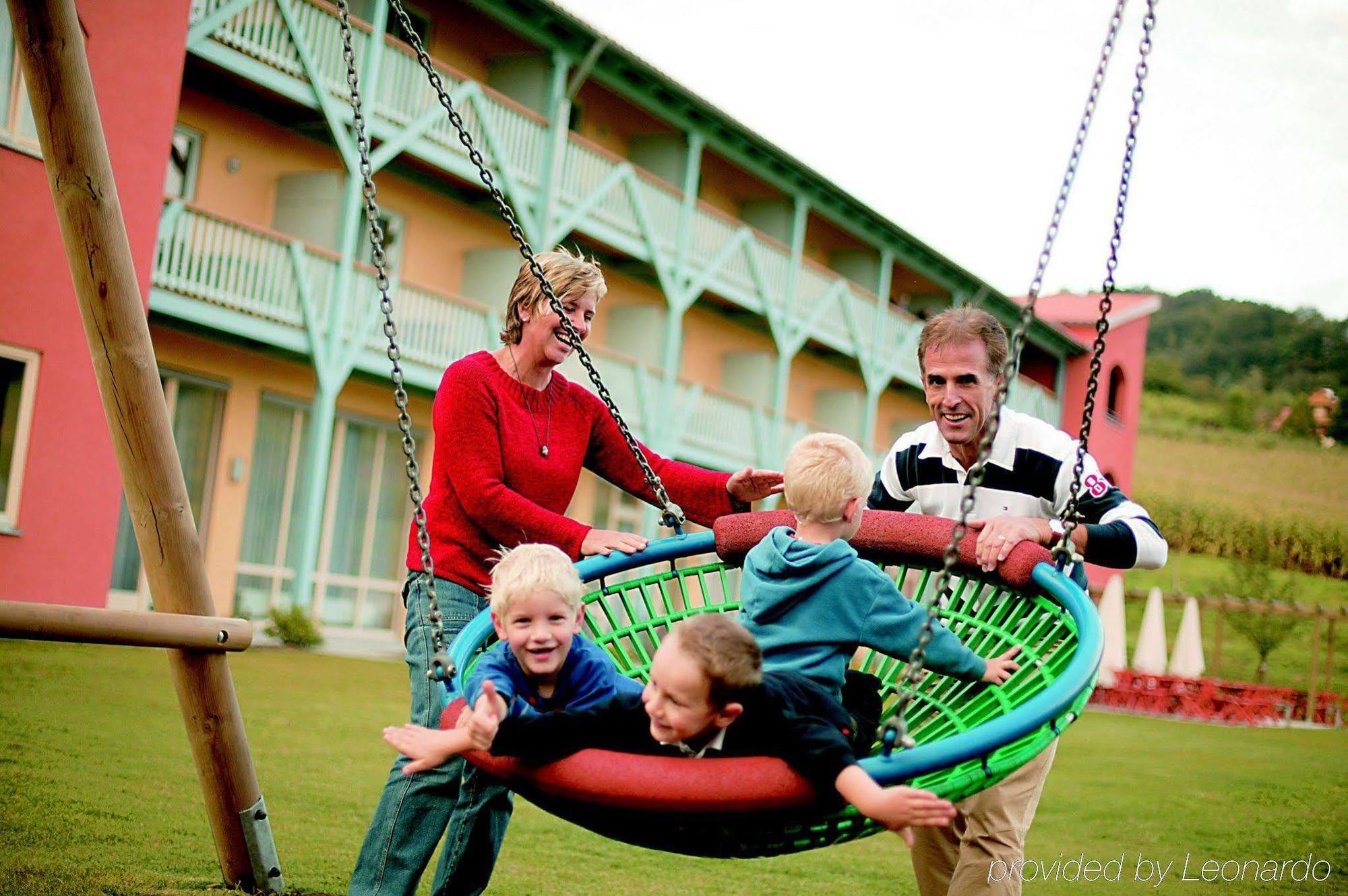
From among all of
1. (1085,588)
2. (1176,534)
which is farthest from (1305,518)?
(1085,588)

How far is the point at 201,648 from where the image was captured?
3.44 metres

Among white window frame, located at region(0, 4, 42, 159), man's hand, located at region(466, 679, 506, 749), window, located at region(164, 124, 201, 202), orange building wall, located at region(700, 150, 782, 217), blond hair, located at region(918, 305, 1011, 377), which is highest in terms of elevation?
orange building wall, located at region(700, 150, 782, 217)

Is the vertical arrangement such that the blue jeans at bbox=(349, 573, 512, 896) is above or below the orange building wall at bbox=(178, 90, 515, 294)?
below

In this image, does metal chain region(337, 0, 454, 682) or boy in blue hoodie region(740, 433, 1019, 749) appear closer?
metal chain region(337, 0, 454, 682)

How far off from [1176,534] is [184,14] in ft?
66.3

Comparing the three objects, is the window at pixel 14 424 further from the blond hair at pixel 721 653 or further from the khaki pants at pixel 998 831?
the blond hair at pixel 721 653

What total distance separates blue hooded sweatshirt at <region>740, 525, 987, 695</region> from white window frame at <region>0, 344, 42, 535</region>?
1020 centimetres

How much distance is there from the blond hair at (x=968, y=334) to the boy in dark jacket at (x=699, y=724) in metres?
1.04

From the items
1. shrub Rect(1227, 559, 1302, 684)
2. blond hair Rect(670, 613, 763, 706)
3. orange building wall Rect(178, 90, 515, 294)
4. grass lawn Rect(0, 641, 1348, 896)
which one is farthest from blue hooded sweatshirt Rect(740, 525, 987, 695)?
shrub Rect(1227, 559, 1302, 684)

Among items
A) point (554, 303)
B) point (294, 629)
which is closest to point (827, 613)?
point (554, 303)

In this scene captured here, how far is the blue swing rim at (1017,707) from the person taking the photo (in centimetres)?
223

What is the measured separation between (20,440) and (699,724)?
416 inches

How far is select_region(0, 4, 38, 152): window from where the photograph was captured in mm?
11008

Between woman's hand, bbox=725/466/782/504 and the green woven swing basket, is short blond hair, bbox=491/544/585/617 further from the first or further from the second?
woman's hand, bbox=725/466/782/504
